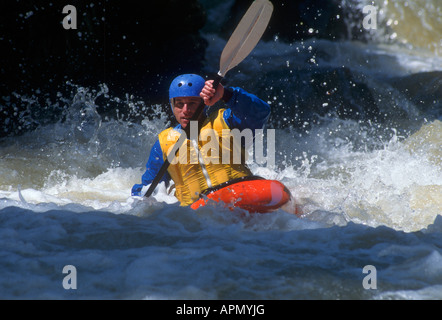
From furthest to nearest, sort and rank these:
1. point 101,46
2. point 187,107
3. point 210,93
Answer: point 101,46 → point 187,107 → point 210,93

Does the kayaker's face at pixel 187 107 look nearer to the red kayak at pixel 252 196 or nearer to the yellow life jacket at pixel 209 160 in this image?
the yellow life jacket at pixel 209 160

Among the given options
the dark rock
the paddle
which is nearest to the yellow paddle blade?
the paddle

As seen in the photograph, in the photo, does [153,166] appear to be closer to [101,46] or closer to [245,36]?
[245,36]

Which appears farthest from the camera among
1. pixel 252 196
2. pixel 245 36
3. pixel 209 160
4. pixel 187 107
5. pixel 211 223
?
pixel 245 36

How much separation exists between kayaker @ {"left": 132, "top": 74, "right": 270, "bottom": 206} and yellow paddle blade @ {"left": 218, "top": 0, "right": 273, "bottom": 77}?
0.29 meters

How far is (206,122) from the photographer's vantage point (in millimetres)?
3543

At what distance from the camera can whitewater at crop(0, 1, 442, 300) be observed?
241cm

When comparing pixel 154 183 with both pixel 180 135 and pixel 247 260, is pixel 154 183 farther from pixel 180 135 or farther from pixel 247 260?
pixel 247 260

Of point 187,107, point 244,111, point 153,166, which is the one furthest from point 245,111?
point 153,166

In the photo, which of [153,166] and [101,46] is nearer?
[153,166]

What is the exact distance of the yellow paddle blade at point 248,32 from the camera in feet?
12.1

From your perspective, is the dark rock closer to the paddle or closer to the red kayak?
the paddle

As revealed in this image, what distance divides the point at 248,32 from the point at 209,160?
3.36 ft
